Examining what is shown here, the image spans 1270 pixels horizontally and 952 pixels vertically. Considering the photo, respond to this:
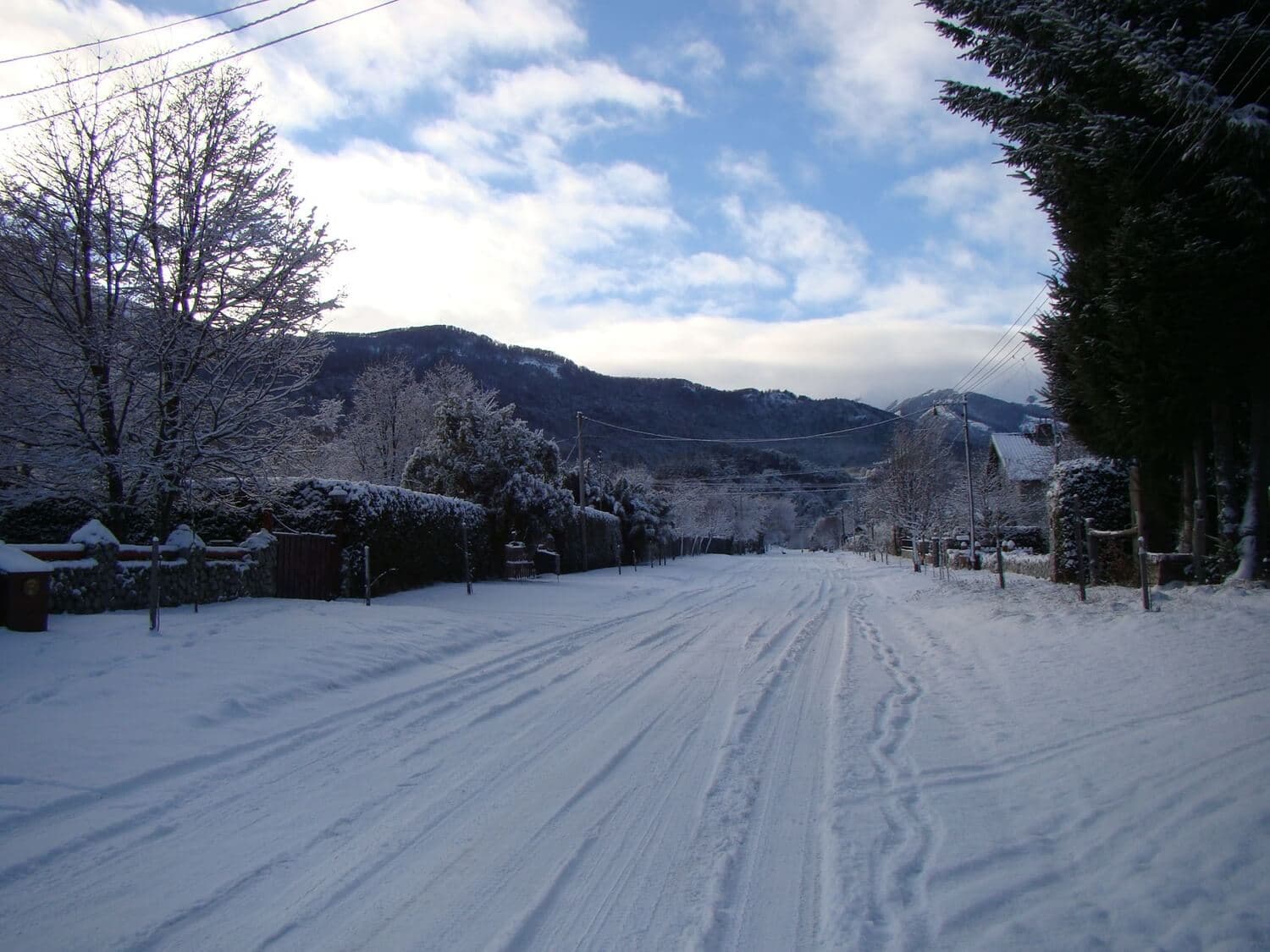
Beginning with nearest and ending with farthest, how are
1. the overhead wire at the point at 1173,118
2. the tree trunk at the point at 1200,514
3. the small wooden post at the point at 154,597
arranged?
the small wooden post at the point at 154,597 → the overhead wire at the point at 1173,118 → the tree trunk at the point at 1200,514

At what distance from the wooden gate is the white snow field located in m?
4.75

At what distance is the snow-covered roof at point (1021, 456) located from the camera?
4753 cm

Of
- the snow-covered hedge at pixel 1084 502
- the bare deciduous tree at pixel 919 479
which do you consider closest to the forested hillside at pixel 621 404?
the bare deciduous tree at pixel 919 479

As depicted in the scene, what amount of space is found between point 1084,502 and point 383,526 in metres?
16.0

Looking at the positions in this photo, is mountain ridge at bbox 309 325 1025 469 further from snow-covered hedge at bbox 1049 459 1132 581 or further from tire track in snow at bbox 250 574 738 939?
tire track in snow at bbox 250 574 738 939

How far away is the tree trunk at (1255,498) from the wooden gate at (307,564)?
49.2ft

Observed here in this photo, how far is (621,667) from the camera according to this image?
9.60 m

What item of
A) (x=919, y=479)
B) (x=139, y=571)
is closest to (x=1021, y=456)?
(x=919, y=479)

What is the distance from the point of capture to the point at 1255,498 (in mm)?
11516

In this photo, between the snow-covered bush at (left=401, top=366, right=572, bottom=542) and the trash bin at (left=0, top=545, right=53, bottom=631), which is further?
the snow-covered bush at (left=401, top=366, right=572, bottom=542)

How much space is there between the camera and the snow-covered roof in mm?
47531

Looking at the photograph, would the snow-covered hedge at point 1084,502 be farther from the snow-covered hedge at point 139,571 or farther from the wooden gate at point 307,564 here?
the snow-covered hedge at point 139,571

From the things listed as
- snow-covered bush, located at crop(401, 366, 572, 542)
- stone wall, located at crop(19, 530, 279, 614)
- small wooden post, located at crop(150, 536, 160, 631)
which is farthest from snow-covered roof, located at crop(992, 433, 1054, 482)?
small wooden post, located at crop(150, 536, 160, 631)

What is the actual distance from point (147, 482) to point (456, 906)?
37.6 ft
